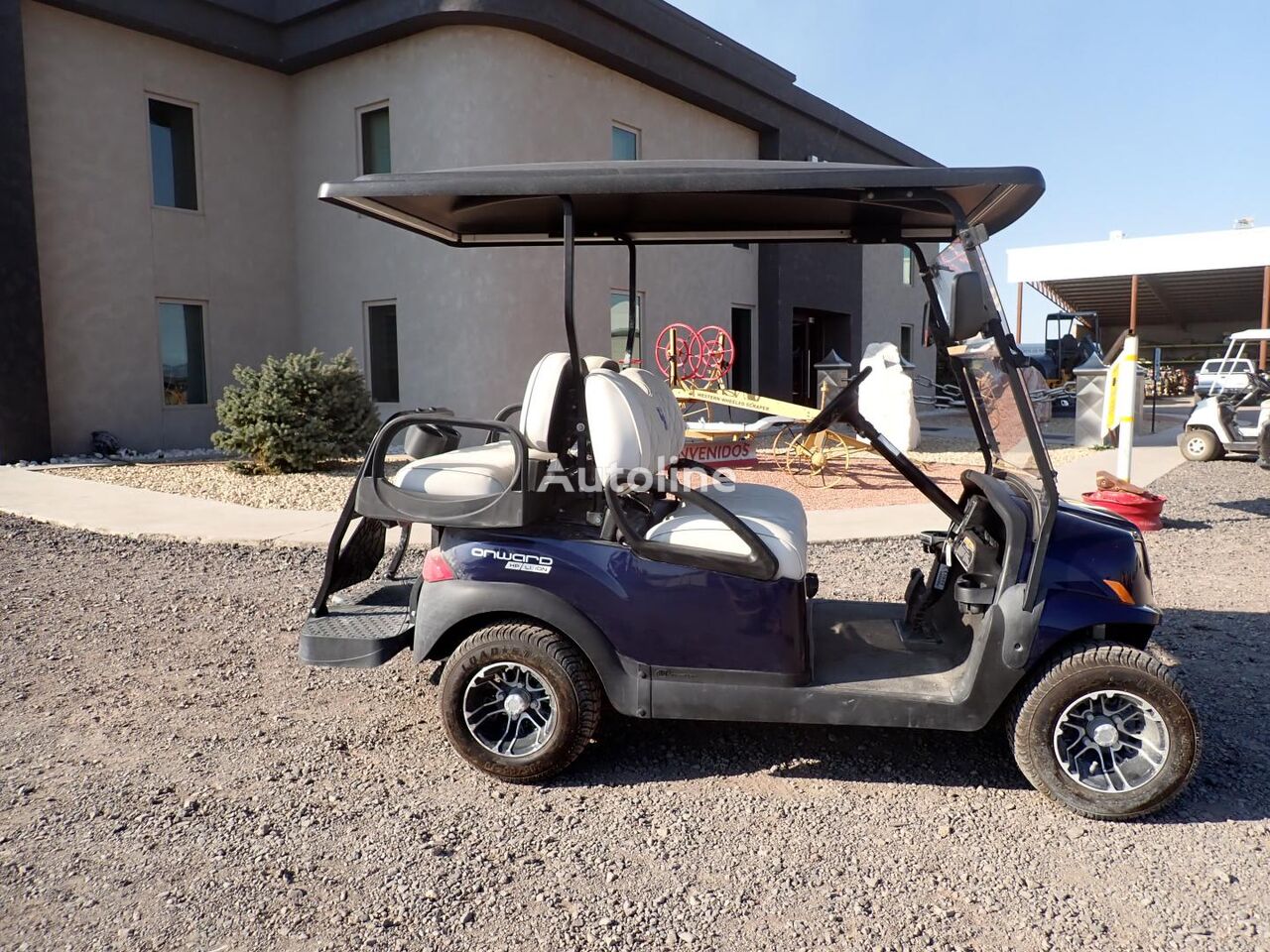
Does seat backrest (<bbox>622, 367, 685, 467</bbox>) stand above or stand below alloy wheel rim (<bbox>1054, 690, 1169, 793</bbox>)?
above

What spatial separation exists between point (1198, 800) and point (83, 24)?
14.0 meters

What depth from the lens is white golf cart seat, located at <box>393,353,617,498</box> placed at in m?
3.15

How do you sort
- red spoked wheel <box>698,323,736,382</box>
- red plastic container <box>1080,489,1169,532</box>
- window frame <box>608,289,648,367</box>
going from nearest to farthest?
1. red plastic container <box>1080,489,1169,532</box>
2. red spoked wheel <box>698,323,736,382</box>
3. window frame <box>608,289,648,367</box>

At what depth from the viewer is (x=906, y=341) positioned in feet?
77.2

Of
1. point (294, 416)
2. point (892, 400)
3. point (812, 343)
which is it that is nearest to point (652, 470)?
point (294, 416)

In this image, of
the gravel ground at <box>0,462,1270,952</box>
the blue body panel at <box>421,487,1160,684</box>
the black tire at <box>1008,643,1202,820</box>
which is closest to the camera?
the gravel ground at <box>0,462,1270,952</box>

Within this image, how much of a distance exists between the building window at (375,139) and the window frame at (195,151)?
224 centimetres

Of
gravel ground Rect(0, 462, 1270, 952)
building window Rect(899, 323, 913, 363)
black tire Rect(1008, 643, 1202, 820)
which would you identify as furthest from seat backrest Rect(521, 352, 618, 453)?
building window Rect(899, 323, 913, 363)

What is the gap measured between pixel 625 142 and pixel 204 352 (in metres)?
6.97

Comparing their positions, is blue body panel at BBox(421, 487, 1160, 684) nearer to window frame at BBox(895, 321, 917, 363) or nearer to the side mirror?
the side mirror

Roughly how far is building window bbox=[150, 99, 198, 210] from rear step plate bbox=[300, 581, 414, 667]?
11181 millimetres

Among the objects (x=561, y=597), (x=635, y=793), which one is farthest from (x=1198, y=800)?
(x=561, y=597)

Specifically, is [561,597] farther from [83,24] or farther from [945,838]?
[83,24]

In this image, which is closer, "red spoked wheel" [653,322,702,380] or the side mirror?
the side mirror
